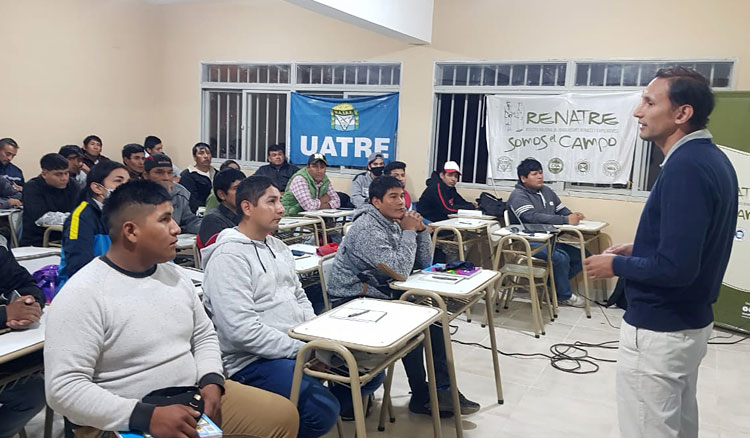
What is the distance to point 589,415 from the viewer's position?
9.75 feet

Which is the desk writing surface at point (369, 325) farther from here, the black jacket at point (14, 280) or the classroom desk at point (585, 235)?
the classroom desk at point (585, 235)

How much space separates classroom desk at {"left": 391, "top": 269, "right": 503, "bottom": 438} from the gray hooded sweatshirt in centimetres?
60

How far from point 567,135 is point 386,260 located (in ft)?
11.7

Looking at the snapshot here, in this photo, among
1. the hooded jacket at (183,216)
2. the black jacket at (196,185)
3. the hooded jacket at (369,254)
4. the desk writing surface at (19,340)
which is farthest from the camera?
the black jacket at (196,185)

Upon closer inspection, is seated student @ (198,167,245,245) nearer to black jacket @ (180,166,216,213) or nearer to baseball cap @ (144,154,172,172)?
baseball cap @ (144,154,172,172)

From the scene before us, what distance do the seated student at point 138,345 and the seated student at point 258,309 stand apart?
170 millimetres

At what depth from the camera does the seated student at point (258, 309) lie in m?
2.02

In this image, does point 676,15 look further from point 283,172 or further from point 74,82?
point 74,82

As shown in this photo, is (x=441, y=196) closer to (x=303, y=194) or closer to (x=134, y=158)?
(x=303, y=194)

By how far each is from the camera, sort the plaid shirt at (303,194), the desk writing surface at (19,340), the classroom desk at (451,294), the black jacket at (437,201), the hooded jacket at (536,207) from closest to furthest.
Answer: the desk writing surface at (19,340), the classroom desk at (451,294), the hooded jacket at (536,207), the black jacket at (437,201), the plaid shirt at (303,194)

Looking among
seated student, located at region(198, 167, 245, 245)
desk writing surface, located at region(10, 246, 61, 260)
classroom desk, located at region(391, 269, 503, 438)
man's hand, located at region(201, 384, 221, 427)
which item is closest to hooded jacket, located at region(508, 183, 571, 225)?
classroom desk, located at region(391, 269, 503, 438)

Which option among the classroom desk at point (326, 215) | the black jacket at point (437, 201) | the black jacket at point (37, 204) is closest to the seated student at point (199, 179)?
the classroom desk at point (326, 215)

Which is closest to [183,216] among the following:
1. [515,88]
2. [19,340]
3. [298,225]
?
[298,225]

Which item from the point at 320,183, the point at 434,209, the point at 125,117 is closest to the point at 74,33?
the point at 125,117
